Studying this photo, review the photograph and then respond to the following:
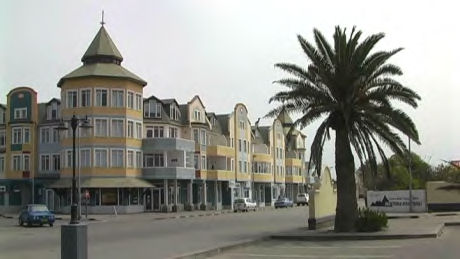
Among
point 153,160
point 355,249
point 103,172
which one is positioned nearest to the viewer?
point 355,249

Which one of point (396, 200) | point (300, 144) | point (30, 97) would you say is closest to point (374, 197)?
point (396, 200)

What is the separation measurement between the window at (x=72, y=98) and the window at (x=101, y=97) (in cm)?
243

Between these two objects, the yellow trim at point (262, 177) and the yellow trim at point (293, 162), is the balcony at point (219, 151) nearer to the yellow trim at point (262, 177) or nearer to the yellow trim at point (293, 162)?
the yellow trim at point (262, 177)

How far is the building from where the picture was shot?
66.2 metres

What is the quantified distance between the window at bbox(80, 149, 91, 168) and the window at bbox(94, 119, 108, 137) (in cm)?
200

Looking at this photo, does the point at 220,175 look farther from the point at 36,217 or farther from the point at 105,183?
the point at 36,217

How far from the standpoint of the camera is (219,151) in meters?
84.2

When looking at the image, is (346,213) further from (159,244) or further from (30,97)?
(30,97)

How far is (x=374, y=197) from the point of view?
180 feet

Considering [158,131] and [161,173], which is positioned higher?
[158,131]

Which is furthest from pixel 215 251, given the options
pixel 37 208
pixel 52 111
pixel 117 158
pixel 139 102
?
pixel 52 111

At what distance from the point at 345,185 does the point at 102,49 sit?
45.4m

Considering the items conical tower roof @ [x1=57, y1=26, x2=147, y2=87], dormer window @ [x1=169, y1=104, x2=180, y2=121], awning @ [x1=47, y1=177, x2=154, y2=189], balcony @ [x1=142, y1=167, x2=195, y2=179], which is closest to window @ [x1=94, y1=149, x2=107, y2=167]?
awning @ [x1=47, y1=177, x2=154, y2=189]

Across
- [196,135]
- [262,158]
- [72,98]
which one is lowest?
[262,158]
